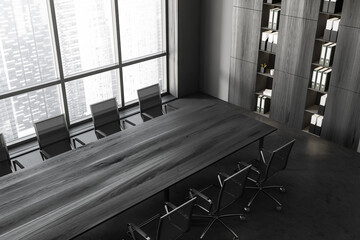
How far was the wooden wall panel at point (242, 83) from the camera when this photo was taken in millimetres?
6997

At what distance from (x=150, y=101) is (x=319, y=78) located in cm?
256

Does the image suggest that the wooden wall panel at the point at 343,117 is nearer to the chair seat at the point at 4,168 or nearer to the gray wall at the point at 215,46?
the gray wall at the point at 215,46

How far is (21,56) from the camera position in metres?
5.65

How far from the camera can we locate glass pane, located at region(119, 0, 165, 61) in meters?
6.71

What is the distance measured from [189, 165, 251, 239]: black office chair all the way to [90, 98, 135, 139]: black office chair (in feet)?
5.24

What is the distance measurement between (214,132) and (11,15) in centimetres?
313

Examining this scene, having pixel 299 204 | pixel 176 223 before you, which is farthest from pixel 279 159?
pixel 176 223

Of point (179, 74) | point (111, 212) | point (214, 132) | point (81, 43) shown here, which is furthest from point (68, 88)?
point (111, 212)

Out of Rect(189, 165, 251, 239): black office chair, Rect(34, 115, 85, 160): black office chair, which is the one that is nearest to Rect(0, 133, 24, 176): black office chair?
Rect(34, 115, 85, 160): black office chair

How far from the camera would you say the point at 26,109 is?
5973mm

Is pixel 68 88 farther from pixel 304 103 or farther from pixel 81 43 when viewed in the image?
pixel 304 103

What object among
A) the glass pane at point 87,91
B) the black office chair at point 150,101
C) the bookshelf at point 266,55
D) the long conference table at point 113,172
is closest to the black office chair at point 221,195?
the long conference table at point 113,172

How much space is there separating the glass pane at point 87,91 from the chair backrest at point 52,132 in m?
1.40

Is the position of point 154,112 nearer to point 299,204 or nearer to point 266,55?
point 266,55
